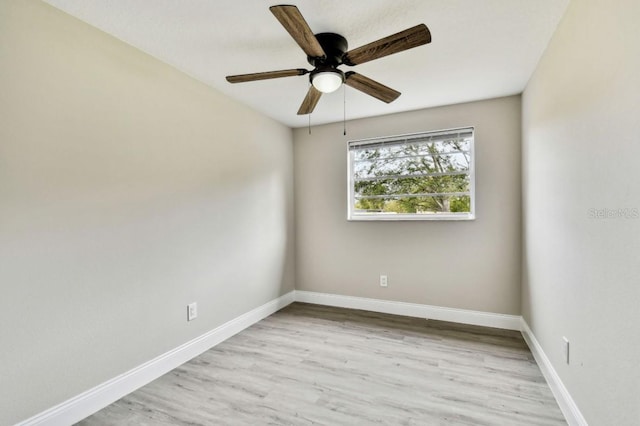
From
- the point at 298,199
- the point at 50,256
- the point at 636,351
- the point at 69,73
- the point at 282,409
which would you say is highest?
the point at 69,73

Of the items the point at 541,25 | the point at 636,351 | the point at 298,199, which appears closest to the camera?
the point at 636,351

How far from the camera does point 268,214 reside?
3.55m

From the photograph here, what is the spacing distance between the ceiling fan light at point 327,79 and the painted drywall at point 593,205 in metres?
1.25

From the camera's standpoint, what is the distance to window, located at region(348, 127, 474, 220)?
328 cm

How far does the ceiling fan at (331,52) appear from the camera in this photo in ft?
4.82

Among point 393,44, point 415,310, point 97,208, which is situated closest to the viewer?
point 393,44

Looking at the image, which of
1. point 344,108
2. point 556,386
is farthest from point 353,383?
point 344,108

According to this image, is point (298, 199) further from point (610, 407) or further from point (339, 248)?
point (610, 407)

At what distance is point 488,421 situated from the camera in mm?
1740

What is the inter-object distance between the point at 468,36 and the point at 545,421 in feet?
7.66

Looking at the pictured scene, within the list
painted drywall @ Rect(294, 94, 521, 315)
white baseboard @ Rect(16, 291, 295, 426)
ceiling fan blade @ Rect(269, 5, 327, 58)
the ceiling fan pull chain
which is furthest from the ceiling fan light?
white baseboard @ Rect(16, 291, 295, 426)

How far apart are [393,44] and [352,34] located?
46 cm

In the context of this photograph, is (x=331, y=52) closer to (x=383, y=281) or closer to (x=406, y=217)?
(x=406, y=217)

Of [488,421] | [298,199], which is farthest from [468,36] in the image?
[298,199]
